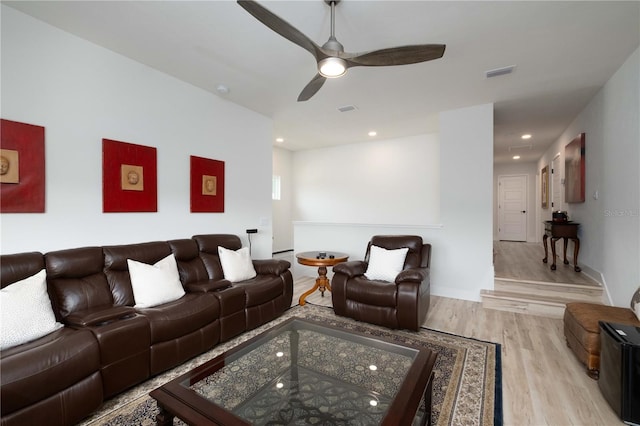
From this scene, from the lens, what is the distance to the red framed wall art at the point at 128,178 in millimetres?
2711

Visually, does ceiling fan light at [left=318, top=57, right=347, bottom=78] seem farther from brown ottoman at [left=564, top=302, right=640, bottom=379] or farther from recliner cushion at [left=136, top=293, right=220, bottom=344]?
brown ottoman at [left=564, top=302, right=640, bottom=379]

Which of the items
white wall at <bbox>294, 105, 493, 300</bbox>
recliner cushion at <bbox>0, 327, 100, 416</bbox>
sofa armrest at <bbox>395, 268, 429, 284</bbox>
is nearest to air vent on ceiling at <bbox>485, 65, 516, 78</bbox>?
white wall at <bbox>294, 105, 493, 300</bbox>

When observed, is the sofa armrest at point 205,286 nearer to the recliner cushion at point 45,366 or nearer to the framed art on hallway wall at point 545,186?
the recliner cushion at point 45,366

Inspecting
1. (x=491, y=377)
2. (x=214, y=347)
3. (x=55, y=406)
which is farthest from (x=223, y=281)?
(x=491, y=377)

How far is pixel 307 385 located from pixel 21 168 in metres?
2.72

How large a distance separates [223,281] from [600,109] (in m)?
5.08

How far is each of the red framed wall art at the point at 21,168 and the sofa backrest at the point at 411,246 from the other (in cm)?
341

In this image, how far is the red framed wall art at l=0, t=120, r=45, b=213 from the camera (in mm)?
2121

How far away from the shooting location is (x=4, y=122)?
2.13m

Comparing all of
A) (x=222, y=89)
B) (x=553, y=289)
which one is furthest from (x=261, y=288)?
(x=553, y=289)

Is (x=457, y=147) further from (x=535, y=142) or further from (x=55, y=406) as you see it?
(x=55, y=406)

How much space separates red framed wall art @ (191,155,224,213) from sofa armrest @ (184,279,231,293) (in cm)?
103

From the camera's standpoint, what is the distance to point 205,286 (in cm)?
280

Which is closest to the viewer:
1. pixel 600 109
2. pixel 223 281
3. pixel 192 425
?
pixel 192 425
